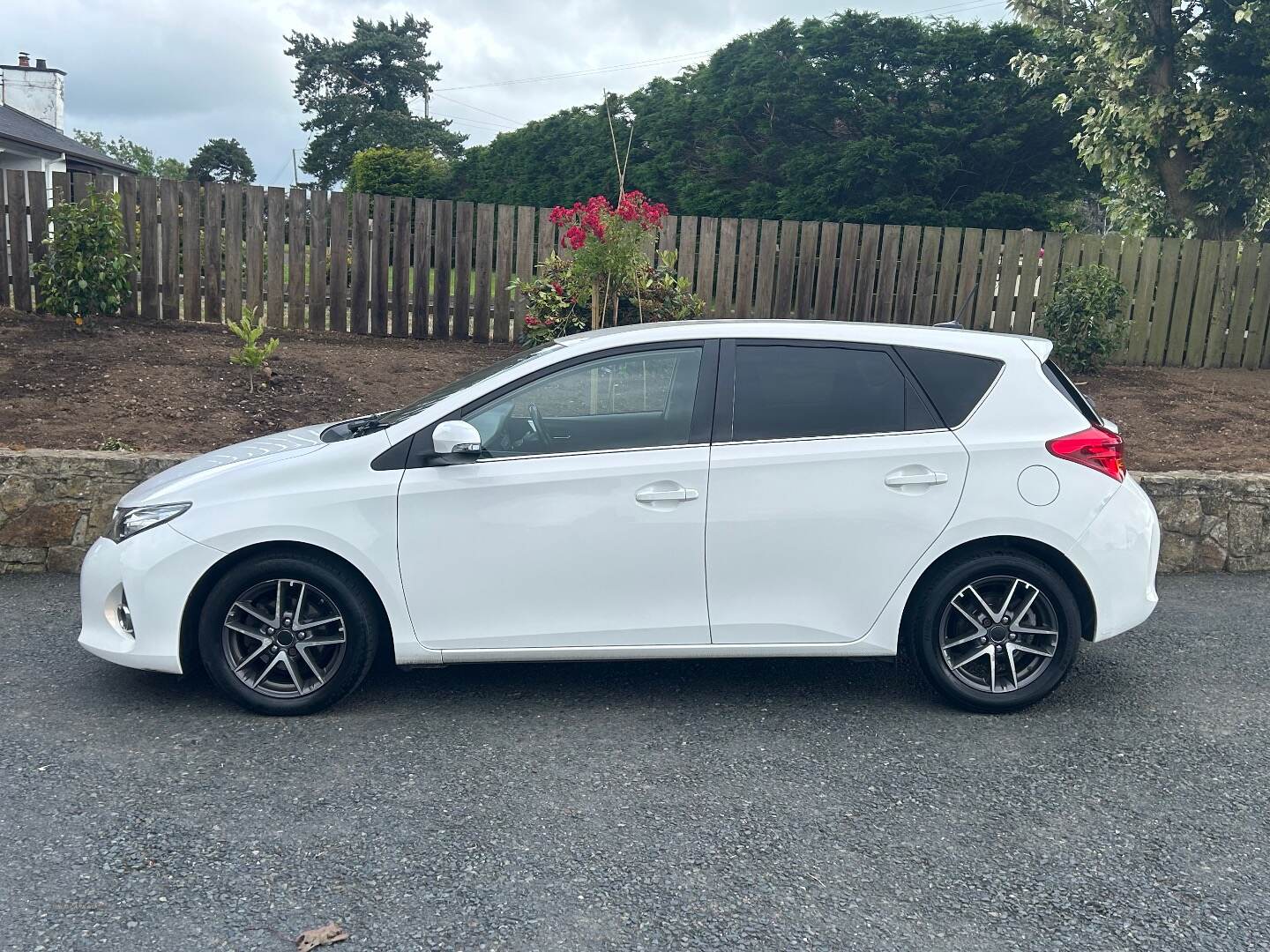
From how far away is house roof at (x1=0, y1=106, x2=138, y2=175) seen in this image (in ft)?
77.7

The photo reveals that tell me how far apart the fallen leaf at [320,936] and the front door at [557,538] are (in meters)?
1.59

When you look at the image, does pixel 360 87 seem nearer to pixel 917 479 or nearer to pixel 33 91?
pixel 33 91

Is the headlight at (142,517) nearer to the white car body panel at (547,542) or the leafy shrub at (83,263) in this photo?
the white car body panel at (547,542)

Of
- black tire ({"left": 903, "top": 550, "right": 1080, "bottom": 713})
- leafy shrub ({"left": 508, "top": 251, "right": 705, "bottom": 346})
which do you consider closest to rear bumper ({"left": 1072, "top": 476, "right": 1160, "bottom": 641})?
black tire ({"left": 903, "top": 550, "right": 1080, "bottom": 713})

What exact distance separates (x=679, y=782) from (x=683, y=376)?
5.56 feet

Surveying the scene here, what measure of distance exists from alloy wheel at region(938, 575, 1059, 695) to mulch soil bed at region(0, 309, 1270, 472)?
13.5 feet

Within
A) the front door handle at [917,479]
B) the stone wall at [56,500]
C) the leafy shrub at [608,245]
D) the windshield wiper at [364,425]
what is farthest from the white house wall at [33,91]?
the front door handle at [917,479]

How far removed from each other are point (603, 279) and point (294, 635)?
5.60m

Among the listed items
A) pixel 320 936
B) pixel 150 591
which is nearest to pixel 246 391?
pixel 150 591

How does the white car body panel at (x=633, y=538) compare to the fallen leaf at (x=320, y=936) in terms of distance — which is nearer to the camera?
the fallen leaf at (x=320, y=936)

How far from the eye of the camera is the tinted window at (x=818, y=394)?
463cm

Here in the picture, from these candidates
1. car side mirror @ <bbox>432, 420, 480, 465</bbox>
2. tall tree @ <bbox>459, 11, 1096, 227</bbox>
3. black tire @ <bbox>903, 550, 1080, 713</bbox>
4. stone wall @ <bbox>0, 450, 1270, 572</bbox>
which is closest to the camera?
car side mirror @ <bbox>432, 420, 480, 465</bbox>

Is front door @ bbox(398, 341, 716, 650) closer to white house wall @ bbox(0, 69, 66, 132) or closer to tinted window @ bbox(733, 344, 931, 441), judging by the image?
tinted window @ bbox(733, 344, 931, 441)

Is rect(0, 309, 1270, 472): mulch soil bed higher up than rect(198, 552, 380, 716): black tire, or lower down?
higher up
